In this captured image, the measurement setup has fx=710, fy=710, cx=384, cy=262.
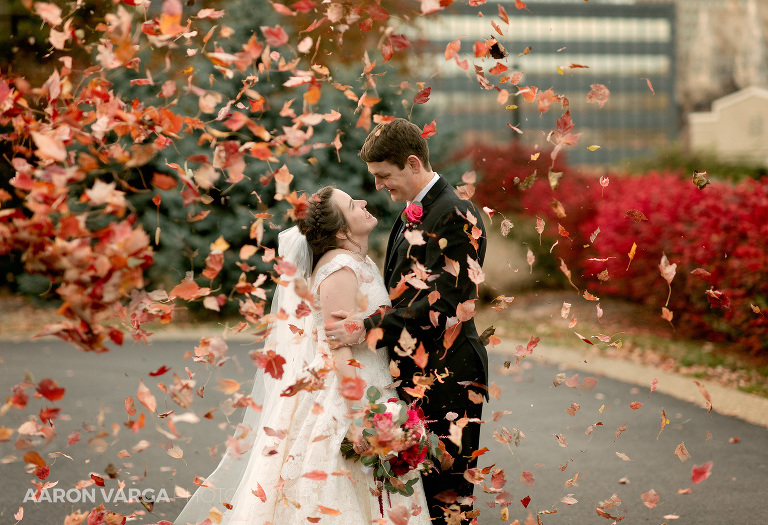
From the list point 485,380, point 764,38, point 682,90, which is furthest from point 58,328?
point 682,90

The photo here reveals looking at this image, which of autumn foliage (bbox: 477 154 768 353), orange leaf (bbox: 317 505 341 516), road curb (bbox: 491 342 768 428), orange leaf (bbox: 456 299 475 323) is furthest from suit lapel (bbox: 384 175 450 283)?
road curb (bbox: 491 342 768 428)

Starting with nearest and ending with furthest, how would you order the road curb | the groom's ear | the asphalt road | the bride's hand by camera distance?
1. the bride's hand
2. the groom's ear
3. the asphalt road
4. the road curb

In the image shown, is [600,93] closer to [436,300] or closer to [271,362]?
[436,300]

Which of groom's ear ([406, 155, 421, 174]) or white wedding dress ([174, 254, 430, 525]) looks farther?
groom's ear ([406, 155, 421, 174])

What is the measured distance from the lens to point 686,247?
408 inches

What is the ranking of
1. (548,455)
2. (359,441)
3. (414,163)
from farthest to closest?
1. (548,455)
2. (414,163)
3. (359,441)

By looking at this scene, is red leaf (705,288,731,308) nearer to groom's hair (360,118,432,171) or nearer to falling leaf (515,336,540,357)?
falling leaf (515,336,540,357)

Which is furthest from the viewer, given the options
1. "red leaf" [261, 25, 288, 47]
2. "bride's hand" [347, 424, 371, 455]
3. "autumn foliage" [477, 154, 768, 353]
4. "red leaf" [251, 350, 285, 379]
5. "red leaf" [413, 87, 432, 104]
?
"autumn foliage" [477, 154, 768, 353]

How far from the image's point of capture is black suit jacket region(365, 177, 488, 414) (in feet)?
11.3

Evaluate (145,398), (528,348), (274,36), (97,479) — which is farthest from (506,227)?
(97,479)

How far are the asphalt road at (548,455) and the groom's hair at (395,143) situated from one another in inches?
48.7

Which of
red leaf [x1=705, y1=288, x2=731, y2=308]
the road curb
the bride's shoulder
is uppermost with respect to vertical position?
the bride's shoulder

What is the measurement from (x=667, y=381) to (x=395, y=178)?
20.7 feet

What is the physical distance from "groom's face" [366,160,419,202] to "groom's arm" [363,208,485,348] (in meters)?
0.31
